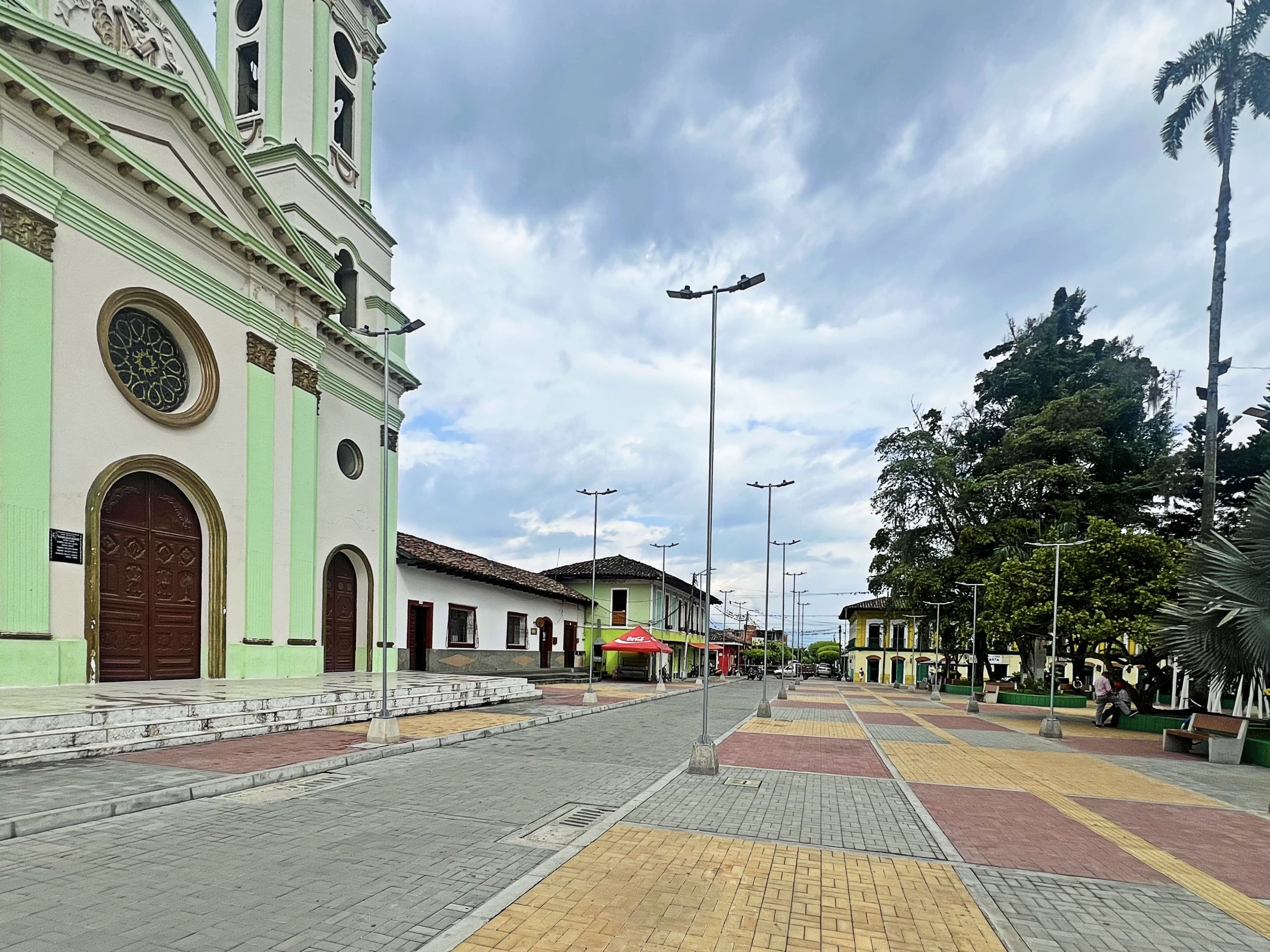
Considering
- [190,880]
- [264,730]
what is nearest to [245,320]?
[264,730]

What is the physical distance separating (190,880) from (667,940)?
3.44 meters

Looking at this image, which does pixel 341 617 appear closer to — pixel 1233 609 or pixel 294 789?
pixel 294 789

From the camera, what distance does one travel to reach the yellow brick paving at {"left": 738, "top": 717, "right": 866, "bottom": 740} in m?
16.4

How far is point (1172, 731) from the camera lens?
1625 cm

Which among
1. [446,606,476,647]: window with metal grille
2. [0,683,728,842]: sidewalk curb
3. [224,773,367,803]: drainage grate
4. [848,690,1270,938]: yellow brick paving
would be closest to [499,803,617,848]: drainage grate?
[224,773,367,803]: drainage grate

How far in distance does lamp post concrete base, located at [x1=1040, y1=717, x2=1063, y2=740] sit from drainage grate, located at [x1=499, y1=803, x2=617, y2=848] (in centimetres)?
1415

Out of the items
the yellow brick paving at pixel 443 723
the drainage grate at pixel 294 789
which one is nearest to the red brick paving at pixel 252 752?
the drainage grate at pixel 294 789

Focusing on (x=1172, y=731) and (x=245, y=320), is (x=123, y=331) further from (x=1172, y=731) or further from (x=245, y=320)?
(x=1172, y=731)

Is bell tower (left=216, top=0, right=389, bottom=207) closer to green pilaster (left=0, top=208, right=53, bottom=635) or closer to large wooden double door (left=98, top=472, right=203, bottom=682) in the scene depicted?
green pilaster (left=0, top=208, right=53, bottom=635)

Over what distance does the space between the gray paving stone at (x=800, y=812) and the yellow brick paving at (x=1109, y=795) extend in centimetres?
187

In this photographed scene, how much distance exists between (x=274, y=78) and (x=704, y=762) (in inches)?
925

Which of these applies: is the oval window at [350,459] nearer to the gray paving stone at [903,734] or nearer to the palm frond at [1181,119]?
the gray paving stone at [903,734]

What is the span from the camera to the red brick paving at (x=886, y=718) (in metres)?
20.4

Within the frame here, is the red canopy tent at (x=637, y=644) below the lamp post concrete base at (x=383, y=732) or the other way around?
below
